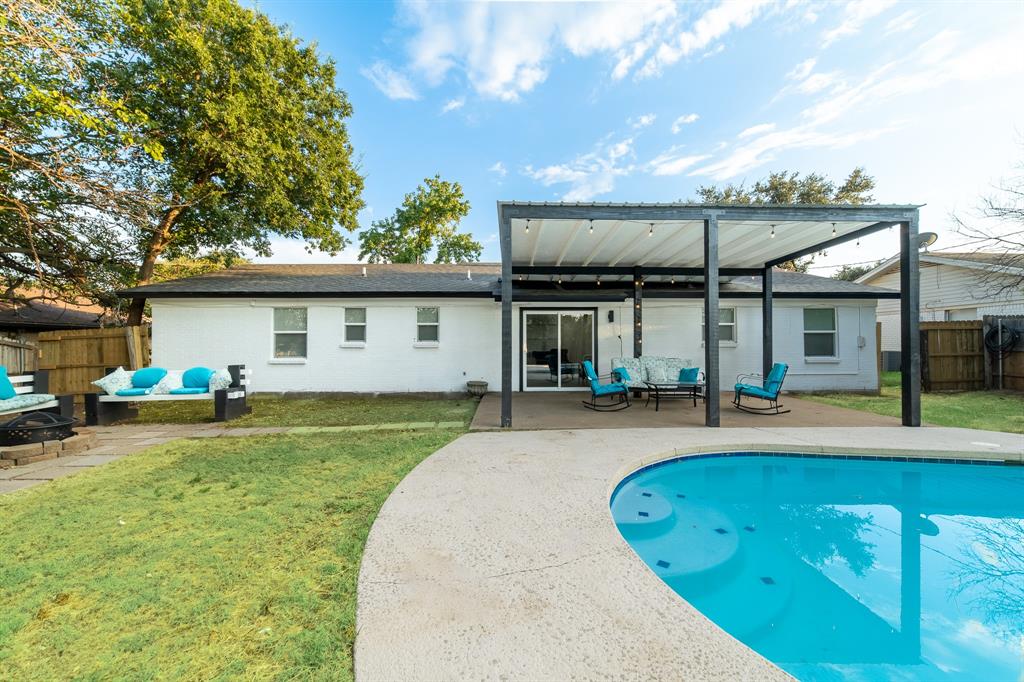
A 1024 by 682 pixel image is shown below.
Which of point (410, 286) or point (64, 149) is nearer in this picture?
point (64, 149)

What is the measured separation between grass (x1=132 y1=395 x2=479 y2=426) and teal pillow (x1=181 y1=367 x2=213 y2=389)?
68 centimetres

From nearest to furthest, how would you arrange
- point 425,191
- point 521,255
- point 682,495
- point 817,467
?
point 682,495
point 817,467
point 521,255
point 425,191

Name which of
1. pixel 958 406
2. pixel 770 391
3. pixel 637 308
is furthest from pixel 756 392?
pixel 958 406

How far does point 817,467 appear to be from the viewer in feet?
17.3

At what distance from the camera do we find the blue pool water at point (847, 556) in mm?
2322

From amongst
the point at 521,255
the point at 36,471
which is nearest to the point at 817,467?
the point at 521,255

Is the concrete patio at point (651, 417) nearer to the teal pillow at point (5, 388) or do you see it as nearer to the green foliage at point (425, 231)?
the teal pillow at point (5, 388)

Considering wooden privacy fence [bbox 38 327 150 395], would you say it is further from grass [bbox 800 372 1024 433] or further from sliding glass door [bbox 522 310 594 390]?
grass [bbox 800 372 1024 433]

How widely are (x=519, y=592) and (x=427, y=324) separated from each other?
30.9 ft

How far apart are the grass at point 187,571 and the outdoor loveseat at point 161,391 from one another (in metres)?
3.23

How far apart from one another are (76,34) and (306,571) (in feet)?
30.3

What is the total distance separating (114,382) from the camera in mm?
7457

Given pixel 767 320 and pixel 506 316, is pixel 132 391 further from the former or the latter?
pixel 767 320

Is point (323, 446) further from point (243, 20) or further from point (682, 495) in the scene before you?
point (243, 20)
